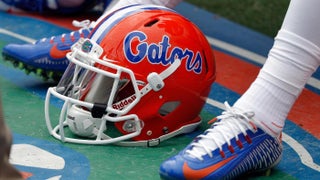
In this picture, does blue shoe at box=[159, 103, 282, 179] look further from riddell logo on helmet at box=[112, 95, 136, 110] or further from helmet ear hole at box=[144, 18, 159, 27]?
helmet ear hole at box=[144, 18, 159, 27]

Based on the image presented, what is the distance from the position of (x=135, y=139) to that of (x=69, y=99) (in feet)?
0.80

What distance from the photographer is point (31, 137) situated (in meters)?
2.57

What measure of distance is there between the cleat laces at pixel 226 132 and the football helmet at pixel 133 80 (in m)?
0.29

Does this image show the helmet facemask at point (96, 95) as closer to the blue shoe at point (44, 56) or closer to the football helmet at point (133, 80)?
the football helmet at point (133, 80)

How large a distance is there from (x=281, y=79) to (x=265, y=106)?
0.28ft

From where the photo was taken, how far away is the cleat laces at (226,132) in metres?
2.22

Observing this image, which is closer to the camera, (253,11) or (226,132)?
(226,132)

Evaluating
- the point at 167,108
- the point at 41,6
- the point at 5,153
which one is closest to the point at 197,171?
the point at 167,108

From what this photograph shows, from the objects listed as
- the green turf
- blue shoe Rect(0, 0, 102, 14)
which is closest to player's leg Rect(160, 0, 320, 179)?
the green turf

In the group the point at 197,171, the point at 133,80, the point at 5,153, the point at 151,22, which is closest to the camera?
the point at 5,153

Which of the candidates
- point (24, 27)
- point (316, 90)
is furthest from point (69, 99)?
point (24, 27)

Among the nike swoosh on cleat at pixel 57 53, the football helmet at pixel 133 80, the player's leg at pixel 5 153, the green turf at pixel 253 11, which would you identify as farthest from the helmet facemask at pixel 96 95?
the green turf at pixel 253 11

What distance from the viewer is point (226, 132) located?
7.42 ft

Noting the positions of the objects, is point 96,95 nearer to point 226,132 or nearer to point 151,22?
point 151,22
